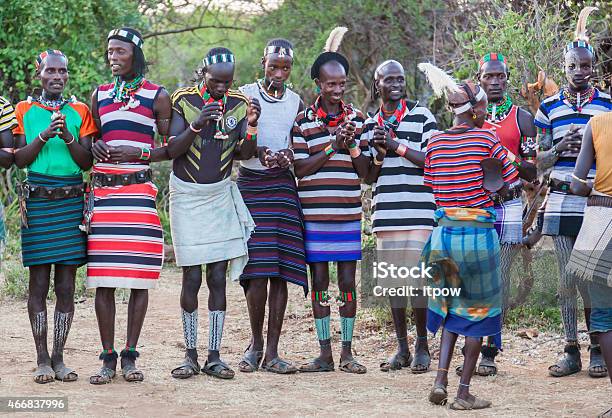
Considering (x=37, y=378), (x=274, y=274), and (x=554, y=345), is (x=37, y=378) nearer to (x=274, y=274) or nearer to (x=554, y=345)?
(x=274, y=274)

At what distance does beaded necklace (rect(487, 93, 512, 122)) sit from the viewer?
6.08 metres

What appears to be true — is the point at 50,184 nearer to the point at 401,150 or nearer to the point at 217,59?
the point at 217,59

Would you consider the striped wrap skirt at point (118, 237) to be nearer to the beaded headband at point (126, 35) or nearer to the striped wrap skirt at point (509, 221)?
the beaded headband at point (126, 35)

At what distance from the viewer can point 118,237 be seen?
5.69m

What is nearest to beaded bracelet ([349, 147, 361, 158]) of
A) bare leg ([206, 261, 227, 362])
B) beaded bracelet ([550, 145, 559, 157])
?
bare leg ([206, 261, 227, 362])

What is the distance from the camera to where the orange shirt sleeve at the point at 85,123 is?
576 cm

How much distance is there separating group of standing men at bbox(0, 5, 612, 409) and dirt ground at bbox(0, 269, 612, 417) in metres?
0.15

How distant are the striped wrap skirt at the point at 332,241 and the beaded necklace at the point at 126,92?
1373mm

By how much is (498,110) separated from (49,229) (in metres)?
2.90

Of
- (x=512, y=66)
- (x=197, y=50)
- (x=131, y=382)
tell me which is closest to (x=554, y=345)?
(x=512, y=66)

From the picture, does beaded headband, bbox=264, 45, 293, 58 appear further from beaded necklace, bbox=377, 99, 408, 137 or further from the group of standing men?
beaded necklace, bbox=377, 99, 408, 137

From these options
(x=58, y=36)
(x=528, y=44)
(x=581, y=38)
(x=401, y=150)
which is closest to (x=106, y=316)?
(x=401, y=150)

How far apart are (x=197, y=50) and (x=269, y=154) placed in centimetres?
1375

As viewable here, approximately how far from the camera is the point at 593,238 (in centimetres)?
509
